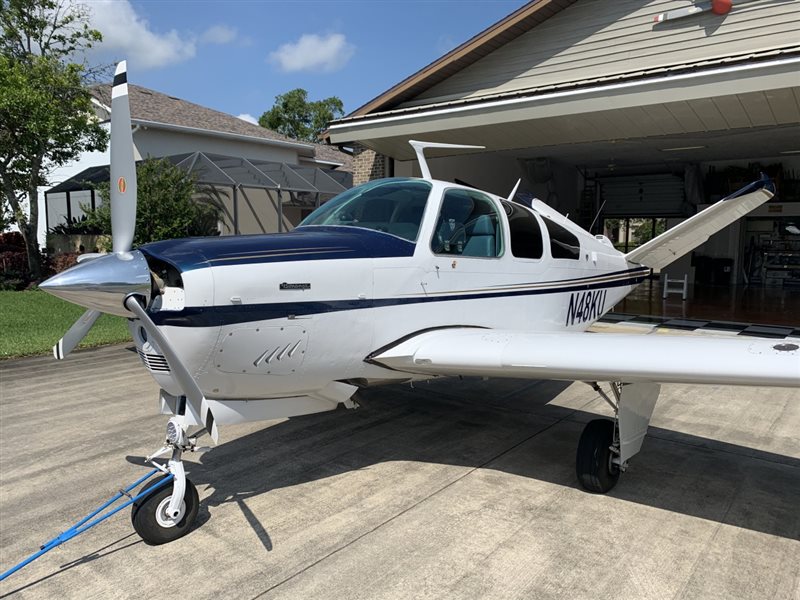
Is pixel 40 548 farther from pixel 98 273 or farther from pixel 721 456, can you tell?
pixel 721 456

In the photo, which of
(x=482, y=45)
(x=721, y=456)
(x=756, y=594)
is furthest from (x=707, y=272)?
(x=756, y=594)

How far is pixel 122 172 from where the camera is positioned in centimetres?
311

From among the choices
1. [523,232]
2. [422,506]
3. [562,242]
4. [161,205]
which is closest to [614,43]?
[562,242]

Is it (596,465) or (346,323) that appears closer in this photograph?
(346,323)

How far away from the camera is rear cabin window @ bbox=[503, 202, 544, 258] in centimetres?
465

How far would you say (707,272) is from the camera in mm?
18281

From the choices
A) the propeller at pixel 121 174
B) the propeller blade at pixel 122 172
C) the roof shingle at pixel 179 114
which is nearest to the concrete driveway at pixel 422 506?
the propeller at pixel 121 174

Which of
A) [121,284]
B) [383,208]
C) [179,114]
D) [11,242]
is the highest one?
[179,114]

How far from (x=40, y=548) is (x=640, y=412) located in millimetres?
3813

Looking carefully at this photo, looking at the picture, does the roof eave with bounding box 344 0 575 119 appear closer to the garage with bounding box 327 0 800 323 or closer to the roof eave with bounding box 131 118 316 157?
the garage with bounding box 327 0 800 323

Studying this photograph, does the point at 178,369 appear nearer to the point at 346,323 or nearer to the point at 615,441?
the point at 346,323

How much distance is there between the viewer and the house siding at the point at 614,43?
7844mm

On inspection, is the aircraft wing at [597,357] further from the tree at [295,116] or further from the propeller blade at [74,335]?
the tree at [295,116]

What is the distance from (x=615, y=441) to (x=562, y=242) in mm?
2121
